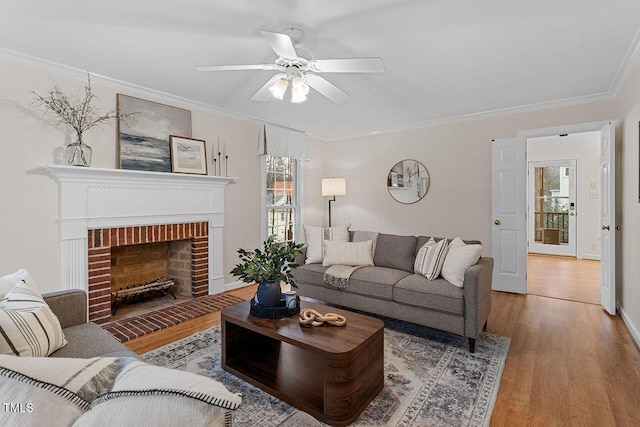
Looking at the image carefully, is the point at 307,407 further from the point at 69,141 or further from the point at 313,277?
the point at 69,141

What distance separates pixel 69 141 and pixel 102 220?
2.55ft

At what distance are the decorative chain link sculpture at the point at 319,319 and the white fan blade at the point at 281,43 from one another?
173 cm

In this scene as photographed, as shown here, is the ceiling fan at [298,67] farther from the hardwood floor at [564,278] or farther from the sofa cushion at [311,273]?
the hardwood floor at [564,278]

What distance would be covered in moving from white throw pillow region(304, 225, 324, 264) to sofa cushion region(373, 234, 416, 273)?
0.63 m

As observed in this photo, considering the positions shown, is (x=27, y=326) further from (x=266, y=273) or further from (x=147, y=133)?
(x=147, y=133)

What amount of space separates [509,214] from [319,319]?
3321 millimetres

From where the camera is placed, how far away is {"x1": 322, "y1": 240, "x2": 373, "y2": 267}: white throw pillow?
3.49 metres

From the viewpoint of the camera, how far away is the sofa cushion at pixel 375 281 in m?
2.98

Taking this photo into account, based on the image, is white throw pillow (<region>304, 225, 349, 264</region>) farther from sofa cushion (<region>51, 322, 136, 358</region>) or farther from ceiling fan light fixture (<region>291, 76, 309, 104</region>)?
sofa cushion (<region>51, 322, 136, 358</region>)

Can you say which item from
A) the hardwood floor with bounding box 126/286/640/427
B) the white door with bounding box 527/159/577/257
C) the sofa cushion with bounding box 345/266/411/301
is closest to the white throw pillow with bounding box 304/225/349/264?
the sofa cushion with bounding box 345/266/411/301

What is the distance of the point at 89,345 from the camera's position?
1666 mm

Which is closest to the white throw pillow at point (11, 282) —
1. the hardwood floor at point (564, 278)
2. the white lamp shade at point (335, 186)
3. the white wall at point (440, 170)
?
the white lamp shade at point (335, 186)

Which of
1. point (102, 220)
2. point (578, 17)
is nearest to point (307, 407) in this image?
point (102, 220)

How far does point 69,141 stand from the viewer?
3.01 metres
